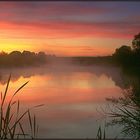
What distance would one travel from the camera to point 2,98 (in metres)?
2.59

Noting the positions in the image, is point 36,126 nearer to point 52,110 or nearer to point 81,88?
point 52,110

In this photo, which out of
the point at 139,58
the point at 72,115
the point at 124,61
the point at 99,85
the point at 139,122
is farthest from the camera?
the point at 99,85

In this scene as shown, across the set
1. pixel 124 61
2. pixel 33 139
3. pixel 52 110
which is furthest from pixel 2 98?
pixel 52 110

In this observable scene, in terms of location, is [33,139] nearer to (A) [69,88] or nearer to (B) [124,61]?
(B) [124,61]

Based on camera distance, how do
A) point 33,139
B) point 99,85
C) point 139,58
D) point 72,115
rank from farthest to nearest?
point 99,85
point 72,115
point 139,58
point 33,139

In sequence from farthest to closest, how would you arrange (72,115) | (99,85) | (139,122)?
(99,85) < (72,115) < (139,122)

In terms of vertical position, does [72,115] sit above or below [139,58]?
below

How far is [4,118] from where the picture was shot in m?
2.61

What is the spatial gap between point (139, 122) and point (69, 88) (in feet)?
95.7

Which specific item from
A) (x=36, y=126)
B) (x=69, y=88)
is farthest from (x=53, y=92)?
(x=36, y=126)

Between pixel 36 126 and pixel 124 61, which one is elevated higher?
pixel 124 61

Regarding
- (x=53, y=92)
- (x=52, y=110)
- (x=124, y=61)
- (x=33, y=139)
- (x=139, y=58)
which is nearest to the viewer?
(x=33, y=139)

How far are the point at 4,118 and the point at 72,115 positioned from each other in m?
14.3

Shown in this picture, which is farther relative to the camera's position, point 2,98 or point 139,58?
point 139,58
